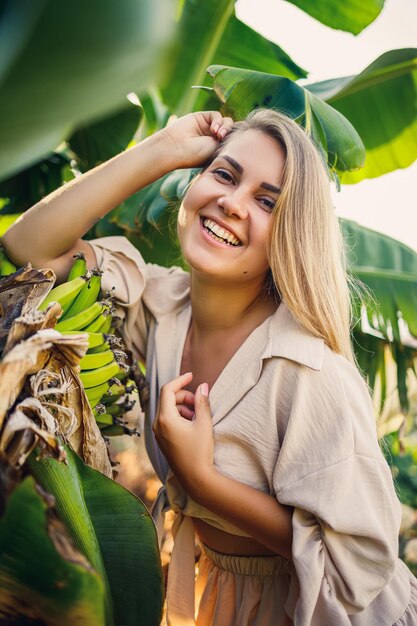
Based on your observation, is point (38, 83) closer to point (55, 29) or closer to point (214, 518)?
point (55, 29)

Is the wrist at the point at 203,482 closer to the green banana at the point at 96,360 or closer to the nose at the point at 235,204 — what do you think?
the green banana at the point at 96,360

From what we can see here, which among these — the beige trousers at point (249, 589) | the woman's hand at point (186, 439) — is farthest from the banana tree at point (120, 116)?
the beige trousers at point (249, 589)

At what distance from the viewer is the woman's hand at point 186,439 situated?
1231mm

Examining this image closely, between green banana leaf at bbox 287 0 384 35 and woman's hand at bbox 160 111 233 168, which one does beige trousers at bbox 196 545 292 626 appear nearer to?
woman's hand at bbox 160 111 233 168

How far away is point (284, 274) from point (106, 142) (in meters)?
1.00

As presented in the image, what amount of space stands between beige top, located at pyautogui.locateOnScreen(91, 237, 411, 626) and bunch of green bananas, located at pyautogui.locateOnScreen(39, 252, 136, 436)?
110 millimetres

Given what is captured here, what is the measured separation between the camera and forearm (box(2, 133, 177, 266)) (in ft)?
4.30

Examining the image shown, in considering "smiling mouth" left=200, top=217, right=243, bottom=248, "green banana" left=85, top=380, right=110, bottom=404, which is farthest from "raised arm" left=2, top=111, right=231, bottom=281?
"green banana" left=85, top=380, right=110, bottom=404

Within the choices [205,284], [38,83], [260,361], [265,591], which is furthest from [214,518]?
[38,83]

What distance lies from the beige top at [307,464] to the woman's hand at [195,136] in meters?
0.28

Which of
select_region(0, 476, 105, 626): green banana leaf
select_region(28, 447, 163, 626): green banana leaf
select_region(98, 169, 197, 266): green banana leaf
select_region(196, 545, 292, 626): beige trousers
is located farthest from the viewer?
select_region(98, 169, 197, 266): green banana leaf

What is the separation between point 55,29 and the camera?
0.54 ft

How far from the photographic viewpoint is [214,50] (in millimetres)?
2234

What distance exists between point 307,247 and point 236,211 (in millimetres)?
185
